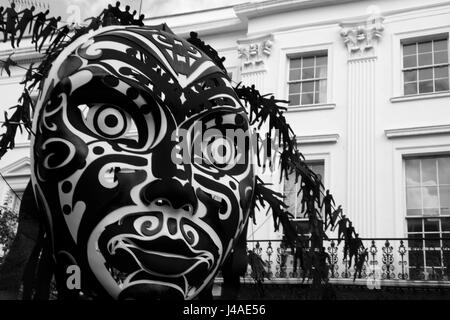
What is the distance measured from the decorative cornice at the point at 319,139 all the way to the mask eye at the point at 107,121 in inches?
357

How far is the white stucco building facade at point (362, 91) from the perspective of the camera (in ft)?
34.7

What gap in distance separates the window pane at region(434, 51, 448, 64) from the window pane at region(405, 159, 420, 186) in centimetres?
197

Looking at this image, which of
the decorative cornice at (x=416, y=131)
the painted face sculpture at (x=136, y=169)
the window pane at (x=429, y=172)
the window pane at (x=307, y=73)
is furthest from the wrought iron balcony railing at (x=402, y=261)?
the painted face sculpture at (x=136, y=169)

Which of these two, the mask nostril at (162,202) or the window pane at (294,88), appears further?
the window pane at (294,88)

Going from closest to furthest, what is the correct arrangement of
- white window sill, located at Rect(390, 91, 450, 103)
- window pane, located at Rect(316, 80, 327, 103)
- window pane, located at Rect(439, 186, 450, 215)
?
window pane, located at Rect(439, 186, 450, 215)
white window sill, located at Rect(390, 91, 450, 103)
window pane, located at Rect(316, 80, 327, 103)

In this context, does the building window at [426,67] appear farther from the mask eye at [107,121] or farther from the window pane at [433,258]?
the mask eye at [107,121]

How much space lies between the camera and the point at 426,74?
1138 cm

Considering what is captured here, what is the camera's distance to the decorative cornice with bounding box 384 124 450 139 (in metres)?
10.7

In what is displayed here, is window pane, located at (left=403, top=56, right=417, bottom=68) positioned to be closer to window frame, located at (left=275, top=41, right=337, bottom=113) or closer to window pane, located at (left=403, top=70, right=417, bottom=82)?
window pane, located at (left=403, top=70, right=417, bottom=82)

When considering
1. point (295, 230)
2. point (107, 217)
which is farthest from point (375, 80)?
point (107, 217)

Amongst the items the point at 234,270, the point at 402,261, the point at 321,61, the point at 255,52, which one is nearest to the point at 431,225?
the point at 402,261

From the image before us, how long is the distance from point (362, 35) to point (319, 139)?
2.22 meters

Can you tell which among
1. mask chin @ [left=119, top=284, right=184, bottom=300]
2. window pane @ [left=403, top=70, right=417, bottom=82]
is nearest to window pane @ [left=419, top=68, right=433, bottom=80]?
window pane @ [left=403, top=70, right=417, bottom=82]

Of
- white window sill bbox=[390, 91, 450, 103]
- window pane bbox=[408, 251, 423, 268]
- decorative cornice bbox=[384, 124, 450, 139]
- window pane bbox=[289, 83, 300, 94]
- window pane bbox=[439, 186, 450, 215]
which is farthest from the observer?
window pane bbox=[289, 83, 300, 94]
